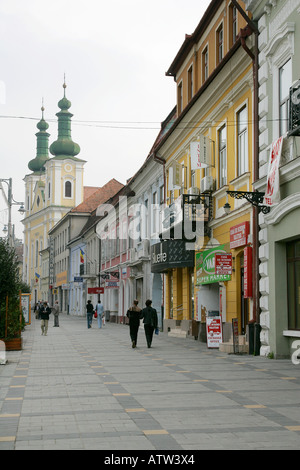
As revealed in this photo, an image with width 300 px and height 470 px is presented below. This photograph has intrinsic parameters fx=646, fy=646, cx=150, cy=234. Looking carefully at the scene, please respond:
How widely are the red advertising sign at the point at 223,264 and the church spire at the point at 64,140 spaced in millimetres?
78128

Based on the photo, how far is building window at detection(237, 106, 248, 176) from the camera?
18578 millimetres

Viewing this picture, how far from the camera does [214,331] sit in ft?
62.8

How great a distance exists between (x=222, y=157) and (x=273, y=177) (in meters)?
6.04

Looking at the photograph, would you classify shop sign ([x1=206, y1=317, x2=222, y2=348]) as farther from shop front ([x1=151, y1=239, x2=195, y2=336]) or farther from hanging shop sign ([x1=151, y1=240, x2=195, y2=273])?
hanging shop sign ([x1=151, y1=240, x2=195, y2=273])

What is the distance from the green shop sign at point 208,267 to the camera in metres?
20.7

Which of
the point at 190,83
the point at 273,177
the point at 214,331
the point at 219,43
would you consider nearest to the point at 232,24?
the point at 219,43

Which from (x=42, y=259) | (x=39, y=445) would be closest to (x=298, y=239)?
(x=39, y=445)

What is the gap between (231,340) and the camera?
18.5 meters

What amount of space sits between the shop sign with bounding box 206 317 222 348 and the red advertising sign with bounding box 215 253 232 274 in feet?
4.66

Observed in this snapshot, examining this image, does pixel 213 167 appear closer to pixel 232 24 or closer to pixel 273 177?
pixel 232 24

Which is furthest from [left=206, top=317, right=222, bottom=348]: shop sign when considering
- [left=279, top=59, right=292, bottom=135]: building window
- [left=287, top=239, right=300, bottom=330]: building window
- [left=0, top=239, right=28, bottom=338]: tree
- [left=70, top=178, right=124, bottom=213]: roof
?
[left=70, top=178, right=124, bottom=213]: roof

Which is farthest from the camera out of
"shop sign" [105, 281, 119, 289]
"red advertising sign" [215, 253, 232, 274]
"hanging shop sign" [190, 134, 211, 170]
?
"shop sign" [105, 281, 119, 289]

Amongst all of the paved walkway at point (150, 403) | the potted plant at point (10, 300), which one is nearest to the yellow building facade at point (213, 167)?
the paved walkway at point (150, 403)

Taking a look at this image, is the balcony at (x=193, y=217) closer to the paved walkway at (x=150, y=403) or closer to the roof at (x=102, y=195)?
the paved walkway at (x=150, y=403)
